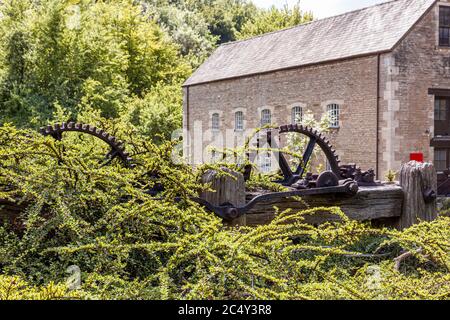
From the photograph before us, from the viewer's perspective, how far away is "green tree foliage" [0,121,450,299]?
1866 mm

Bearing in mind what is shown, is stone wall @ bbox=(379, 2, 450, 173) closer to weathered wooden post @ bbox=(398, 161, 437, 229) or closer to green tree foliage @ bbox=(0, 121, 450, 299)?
weathered wooden post @ bbox=(398, 161, 437, 229)

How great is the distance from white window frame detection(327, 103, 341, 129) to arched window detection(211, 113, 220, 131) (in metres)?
7.19

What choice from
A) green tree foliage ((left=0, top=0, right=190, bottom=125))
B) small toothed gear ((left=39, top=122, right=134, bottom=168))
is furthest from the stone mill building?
small toothed gear ((left=39, top=122, right=134, bottom=168))

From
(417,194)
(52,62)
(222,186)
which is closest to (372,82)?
(52,62)

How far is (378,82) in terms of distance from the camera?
1944cm

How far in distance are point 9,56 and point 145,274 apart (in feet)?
79.7

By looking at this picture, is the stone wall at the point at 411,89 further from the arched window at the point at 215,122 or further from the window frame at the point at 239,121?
the arched window at the point at 215,122

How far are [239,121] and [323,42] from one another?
536 cm

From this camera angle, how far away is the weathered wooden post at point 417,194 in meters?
3.86

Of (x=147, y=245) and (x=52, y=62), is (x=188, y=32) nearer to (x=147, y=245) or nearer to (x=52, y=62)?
(x=52, y=62)

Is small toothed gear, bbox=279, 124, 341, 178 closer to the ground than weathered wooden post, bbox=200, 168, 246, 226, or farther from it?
farther from it

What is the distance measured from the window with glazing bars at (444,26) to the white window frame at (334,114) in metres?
3.92

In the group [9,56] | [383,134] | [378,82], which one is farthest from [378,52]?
[9,56]

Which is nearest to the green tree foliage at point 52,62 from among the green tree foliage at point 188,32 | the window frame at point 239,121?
the window frame at point 239,121
